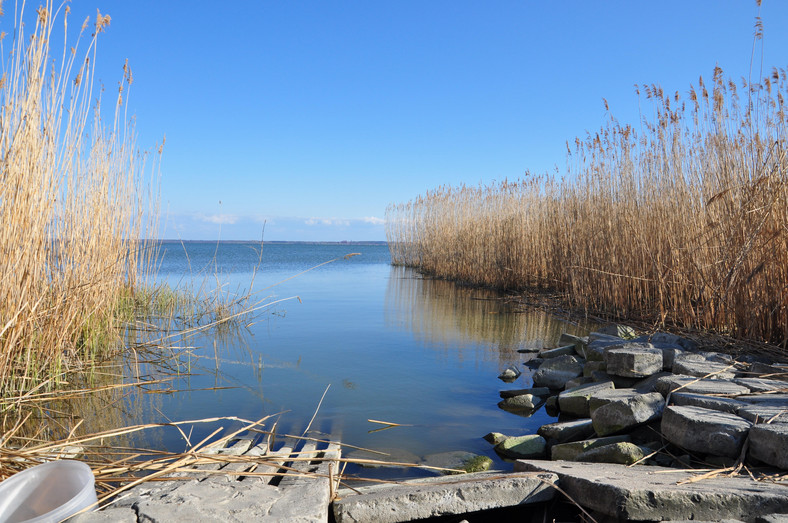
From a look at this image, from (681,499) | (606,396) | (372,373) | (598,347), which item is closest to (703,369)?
(606,396)

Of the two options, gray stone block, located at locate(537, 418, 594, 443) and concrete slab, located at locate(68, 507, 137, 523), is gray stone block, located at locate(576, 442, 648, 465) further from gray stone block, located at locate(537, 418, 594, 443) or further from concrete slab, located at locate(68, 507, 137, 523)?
concrete slab, located at locate(68, 507, 137, 523)

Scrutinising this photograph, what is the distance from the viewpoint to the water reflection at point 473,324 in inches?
182

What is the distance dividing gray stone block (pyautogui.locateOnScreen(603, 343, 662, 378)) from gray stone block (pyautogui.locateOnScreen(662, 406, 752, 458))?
725mm

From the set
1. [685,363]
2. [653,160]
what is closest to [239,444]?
[685,363]

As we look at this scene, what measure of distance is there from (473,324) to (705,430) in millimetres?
3755

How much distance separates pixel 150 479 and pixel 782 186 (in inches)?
141

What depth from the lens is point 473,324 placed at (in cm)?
565

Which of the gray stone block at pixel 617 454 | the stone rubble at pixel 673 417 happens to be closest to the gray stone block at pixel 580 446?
the stone rubble at pixel 673 417

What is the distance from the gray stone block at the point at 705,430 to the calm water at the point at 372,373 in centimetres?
79

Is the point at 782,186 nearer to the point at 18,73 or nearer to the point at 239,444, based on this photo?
the point at 239,444

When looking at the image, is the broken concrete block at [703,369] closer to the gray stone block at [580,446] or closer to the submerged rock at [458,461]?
the gray stone block at [580,446]

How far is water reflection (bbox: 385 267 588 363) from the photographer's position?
182 inches

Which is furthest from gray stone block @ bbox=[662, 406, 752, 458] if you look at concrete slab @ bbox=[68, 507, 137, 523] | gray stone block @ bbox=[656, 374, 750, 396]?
concrete slab @ bbox=[68, 507, 137, 523]

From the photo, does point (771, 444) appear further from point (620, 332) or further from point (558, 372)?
point (620, 332)
